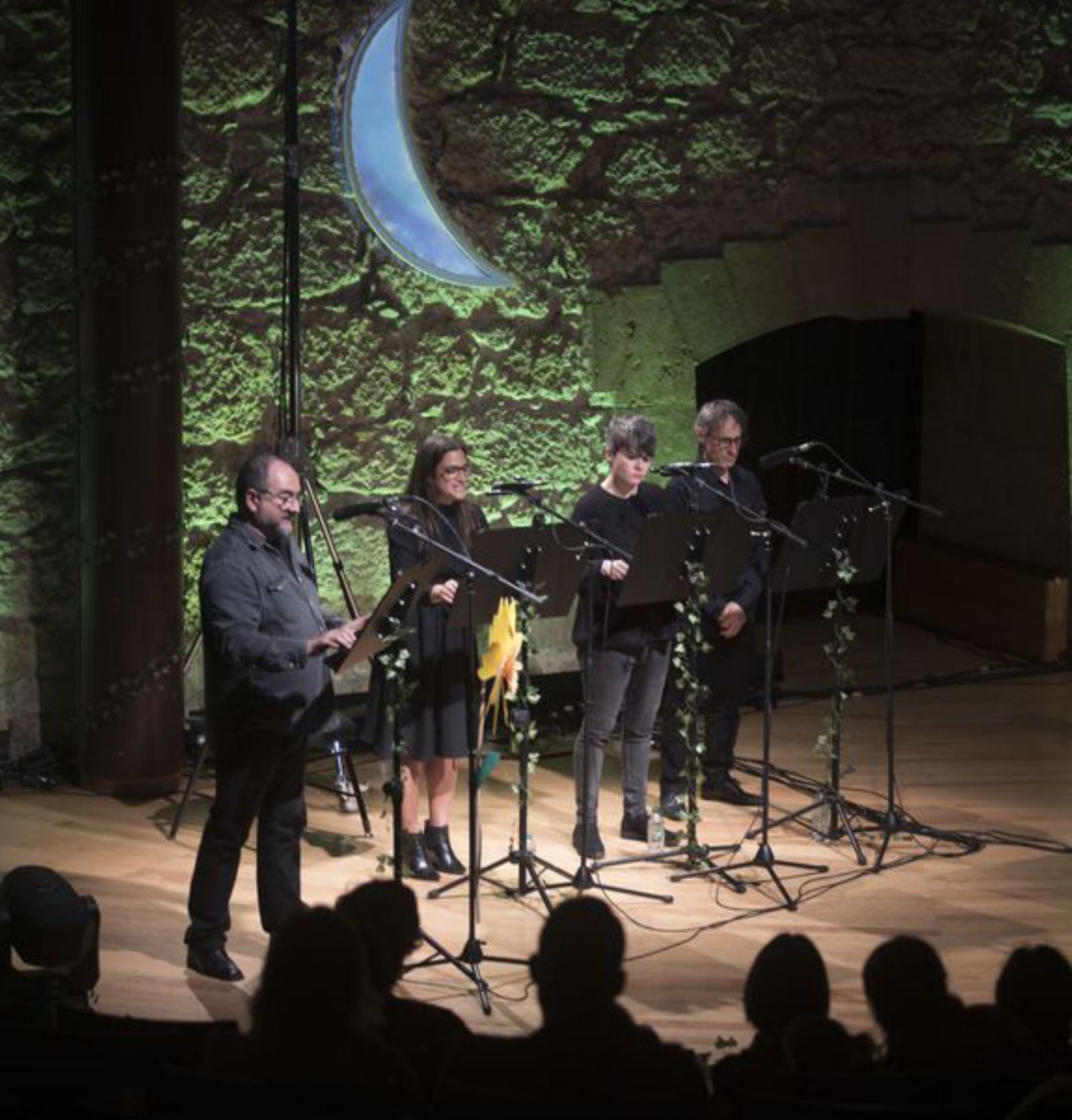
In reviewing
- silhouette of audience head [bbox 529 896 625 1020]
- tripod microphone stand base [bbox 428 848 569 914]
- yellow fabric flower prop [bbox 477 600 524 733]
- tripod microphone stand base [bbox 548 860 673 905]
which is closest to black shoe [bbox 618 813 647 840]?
tripod microphone stand base [bbox 428 848 569 914]

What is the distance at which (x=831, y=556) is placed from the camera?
715 centimetres

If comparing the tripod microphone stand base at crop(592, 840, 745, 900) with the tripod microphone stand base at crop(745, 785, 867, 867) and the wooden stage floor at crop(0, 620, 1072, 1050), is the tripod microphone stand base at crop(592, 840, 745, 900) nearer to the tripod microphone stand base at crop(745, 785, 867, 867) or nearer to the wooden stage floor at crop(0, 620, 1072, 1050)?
the wooden stage floor at crop(0, 620, 1072, 1050)

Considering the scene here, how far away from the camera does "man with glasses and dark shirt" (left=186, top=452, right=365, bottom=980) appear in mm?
5805

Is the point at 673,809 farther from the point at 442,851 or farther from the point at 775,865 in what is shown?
the point at 442,851

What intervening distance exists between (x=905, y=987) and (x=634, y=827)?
371 centimetres

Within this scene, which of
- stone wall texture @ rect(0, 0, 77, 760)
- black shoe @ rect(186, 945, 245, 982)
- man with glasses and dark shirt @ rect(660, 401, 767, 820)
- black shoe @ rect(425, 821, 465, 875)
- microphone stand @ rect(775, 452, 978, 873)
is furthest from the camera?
stone wall texture @ rect(0, 0, 77, 760)

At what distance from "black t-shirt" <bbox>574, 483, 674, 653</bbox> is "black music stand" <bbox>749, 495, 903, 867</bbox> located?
46 centimetres

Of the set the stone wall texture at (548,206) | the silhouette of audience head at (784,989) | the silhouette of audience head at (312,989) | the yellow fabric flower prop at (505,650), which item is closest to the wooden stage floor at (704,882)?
the yellow fabric flower prop at (505,650)

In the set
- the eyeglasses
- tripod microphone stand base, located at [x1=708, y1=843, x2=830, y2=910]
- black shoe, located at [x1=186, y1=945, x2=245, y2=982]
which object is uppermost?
the eyeglasses

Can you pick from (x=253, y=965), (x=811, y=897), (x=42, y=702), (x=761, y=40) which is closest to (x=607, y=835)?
(x=811, y=897)

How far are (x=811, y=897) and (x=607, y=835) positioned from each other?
39.3 inches

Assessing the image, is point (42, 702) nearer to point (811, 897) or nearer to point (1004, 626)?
point (811, 897)

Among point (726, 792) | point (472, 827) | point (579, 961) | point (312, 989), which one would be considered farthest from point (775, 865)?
point (312, 989)

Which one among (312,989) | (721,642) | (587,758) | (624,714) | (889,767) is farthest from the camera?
(721,642)
